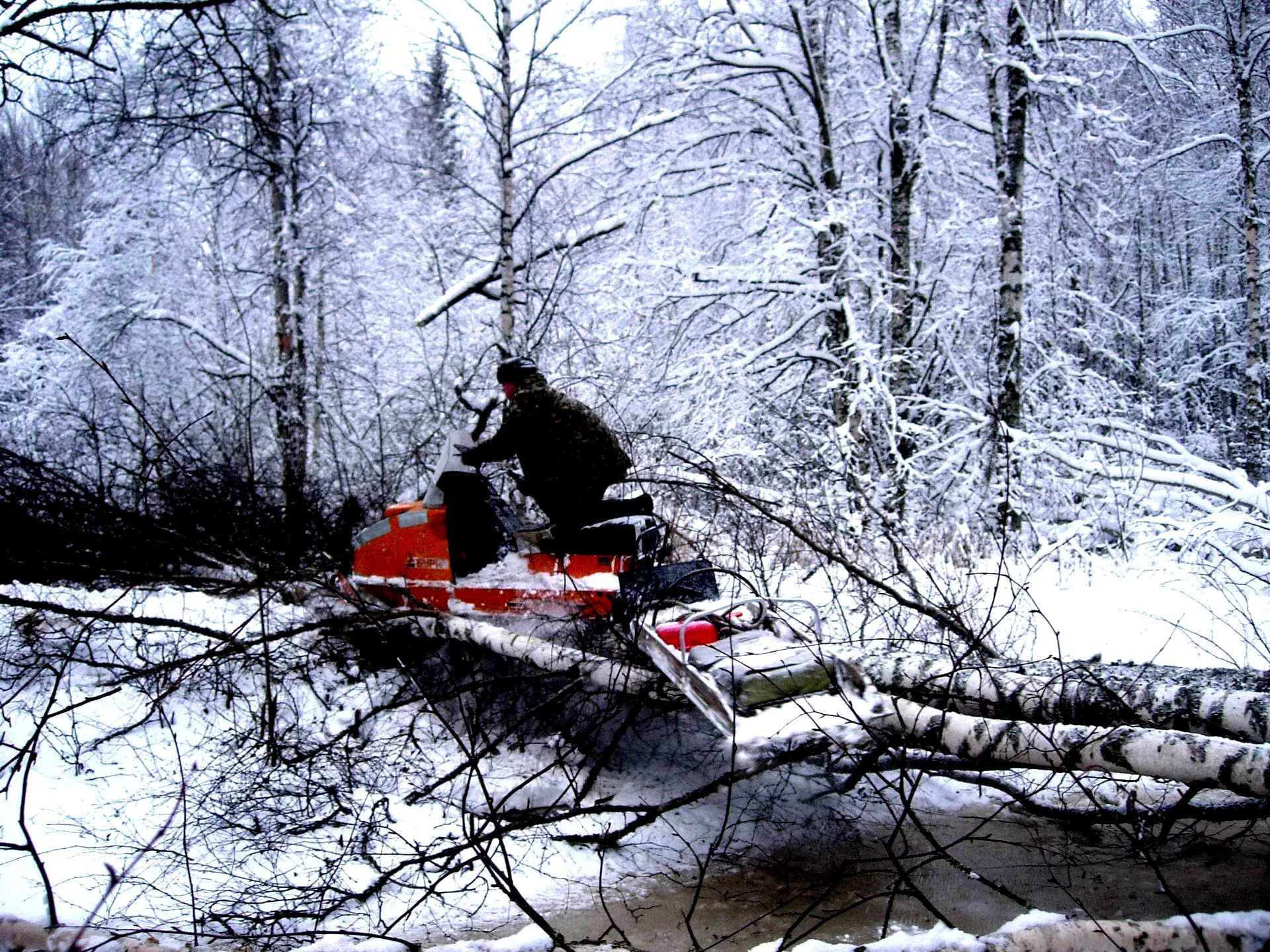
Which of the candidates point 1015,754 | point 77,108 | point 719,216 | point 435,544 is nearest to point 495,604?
point 435,544

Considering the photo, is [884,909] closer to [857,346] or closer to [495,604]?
[495,604]

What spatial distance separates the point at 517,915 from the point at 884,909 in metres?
1.46

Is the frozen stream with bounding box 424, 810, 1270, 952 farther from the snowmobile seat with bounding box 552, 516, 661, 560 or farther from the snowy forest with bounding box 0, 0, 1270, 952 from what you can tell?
the snowmobile seat with bounding box 552, 516, 661, 560

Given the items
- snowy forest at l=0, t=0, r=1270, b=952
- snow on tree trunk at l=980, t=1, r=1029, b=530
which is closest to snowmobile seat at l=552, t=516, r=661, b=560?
snowy forest at l=0, t=0, r=1270, b=952

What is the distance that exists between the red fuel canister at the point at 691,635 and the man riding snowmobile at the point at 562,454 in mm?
1279

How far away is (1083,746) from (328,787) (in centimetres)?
307

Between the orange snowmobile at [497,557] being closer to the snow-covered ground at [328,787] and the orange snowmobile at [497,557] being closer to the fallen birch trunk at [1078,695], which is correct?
the snow-covered ground at [328,787]

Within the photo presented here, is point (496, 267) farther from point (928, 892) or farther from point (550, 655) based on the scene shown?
point (928, 892)

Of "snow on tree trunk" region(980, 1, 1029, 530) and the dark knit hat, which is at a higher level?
"snow on tree trunk" region(980, 1, 1029, 530)

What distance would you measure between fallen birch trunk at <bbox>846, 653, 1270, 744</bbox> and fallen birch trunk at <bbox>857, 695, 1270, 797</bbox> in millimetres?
110

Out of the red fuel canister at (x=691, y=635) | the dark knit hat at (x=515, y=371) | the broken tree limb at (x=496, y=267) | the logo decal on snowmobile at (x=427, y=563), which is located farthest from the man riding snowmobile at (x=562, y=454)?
the broken tree limb at (x=496, y=267)

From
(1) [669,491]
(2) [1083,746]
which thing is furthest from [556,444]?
(2) [1083,746]

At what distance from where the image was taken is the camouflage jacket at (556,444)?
5375mm

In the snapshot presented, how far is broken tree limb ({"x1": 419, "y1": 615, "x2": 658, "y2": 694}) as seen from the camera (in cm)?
418
